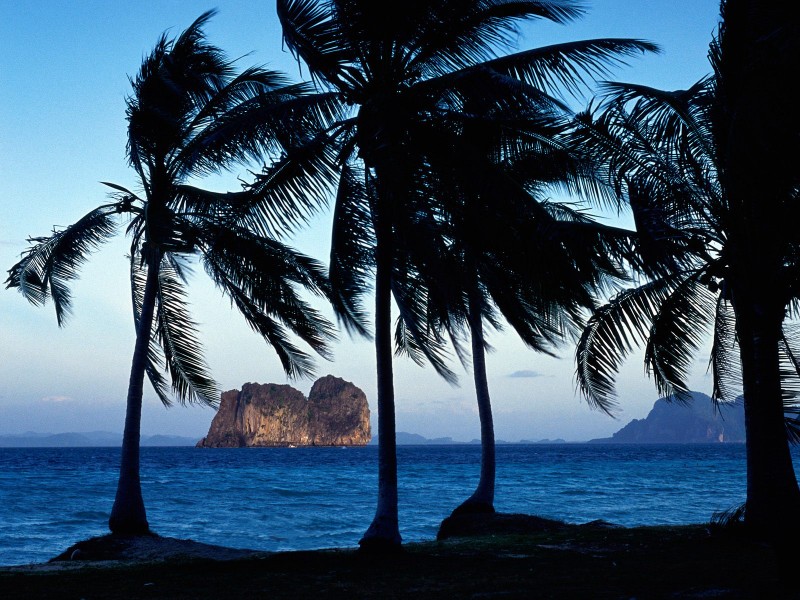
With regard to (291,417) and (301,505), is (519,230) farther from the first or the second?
(291,417)

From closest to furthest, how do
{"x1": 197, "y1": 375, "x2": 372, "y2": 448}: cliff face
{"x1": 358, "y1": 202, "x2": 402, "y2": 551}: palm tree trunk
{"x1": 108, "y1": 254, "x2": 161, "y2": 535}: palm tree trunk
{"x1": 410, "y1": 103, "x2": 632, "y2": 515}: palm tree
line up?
{"x1": 410, "y1": 103, "x2": 632, "y2": 515}: palm tree → {"x1": 358, "y1": 202, "x2": 402, "y2": 551}: palm tree trunk → {"x1": 108, "y1": 254, "x2": 161, "y2": 535}: palm tree trunk → {"x1": 197, "y1": 375, "x2": 372, "y2": 448}: cliff face

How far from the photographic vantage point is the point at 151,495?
→ 1421 inches

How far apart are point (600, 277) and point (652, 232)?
967 millimetres

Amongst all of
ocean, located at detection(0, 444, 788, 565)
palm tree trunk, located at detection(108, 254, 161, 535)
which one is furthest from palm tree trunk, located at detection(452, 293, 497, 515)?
palm tree trunk, located at detection(108, 254, 161, 535)

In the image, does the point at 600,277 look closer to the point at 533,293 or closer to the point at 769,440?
the point at 533,293

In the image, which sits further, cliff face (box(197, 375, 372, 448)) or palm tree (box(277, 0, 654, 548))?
cliff face (box(197, 375, 372, 448))

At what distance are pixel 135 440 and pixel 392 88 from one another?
803 centimetres

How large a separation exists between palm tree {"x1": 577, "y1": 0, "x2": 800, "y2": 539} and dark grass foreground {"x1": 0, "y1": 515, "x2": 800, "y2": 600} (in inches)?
31.3

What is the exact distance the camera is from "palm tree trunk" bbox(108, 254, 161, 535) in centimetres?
1398

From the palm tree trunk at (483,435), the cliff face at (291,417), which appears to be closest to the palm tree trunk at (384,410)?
the palm tree trunk at (483,435)

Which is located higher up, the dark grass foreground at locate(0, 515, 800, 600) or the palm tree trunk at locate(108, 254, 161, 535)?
the palm tree trunk at locate(108, 254, 161, 535)

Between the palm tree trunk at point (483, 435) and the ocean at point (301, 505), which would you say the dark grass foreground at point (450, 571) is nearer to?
the palm tree trunk at point (483, 435)

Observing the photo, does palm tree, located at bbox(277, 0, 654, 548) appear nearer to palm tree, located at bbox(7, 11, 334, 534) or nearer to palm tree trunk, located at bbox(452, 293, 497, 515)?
palm tree, located at bbox(7, 11, 334, 534)

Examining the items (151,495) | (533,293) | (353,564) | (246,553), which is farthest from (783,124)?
→ (151,495)
